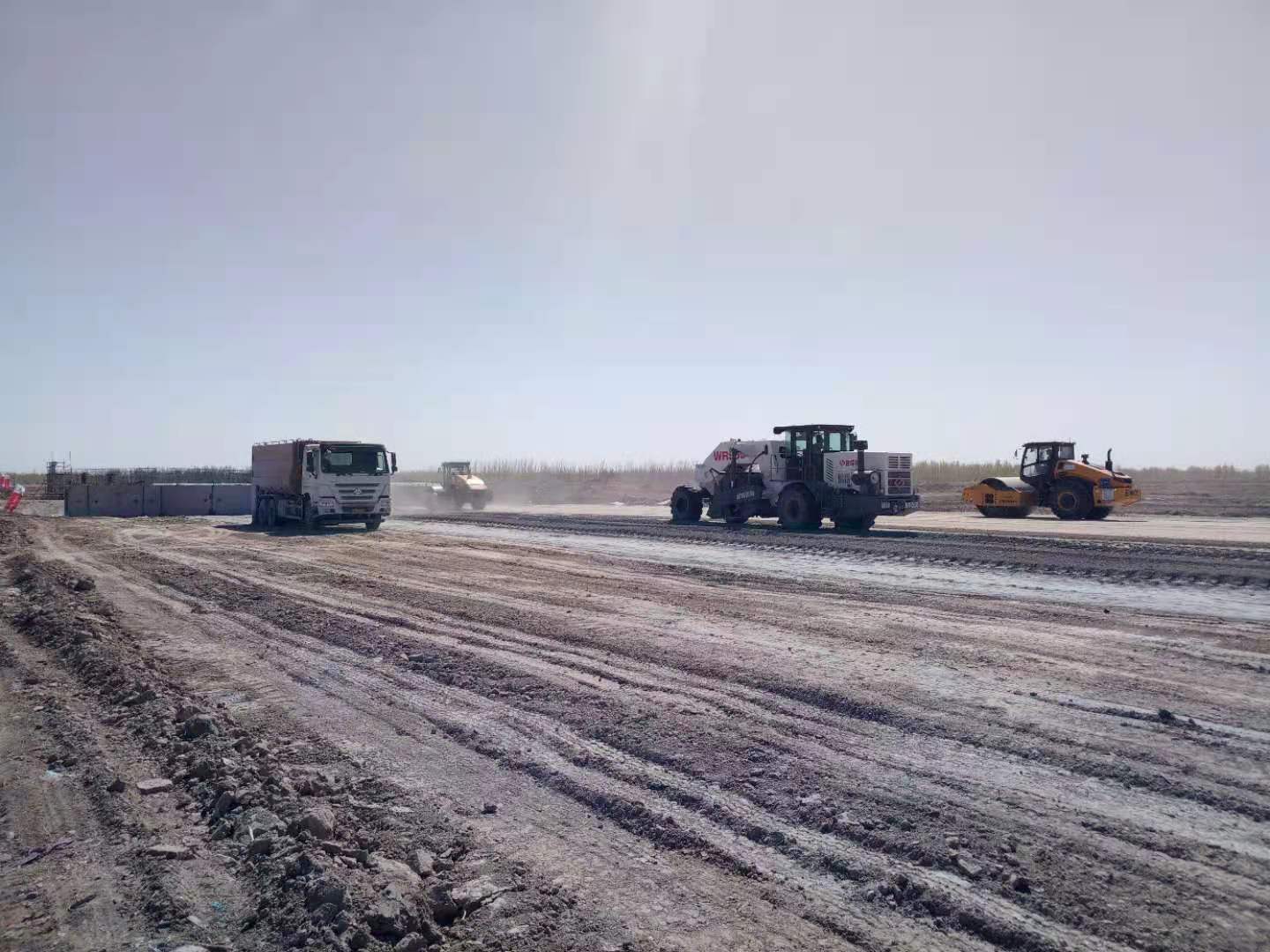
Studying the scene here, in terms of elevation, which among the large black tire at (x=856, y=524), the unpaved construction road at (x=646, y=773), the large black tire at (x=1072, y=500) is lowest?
the unpaved construction road at (x=646, y=773)

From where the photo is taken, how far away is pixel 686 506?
2653 cm

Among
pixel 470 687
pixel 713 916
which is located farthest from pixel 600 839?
pixel 470 687

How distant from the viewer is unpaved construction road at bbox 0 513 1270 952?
12.0 feet

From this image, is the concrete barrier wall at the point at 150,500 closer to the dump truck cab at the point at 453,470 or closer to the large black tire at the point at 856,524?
the dump truck cab at the point at 453,470

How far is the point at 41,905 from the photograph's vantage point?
386 cm

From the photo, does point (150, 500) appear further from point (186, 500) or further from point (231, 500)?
point (231, 500)

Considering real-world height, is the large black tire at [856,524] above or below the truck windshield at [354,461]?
below

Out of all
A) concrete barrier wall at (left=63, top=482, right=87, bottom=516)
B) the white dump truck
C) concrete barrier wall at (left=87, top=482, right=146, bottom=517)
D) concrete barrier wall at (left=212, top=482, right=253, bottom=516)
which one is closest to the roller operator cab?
the white dump truck

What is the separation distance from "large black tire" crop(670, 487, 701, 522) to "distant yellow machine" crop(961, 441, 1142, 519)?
9529mm

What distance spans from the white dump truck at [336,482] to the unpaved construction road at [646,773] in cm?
1351

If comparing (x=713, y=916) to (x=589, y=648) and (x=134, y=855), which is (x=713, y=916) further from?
(x=589, y=648)

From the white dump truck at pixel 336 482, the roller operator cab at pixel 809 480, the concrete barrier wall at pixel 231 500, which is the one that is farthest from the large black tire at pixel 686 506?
the concrete barrier wall at pixel 231 500

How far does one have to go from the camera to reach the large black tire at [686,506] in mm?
26328

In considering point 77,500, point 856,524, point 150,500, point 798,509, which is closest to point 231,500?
point 150,500
